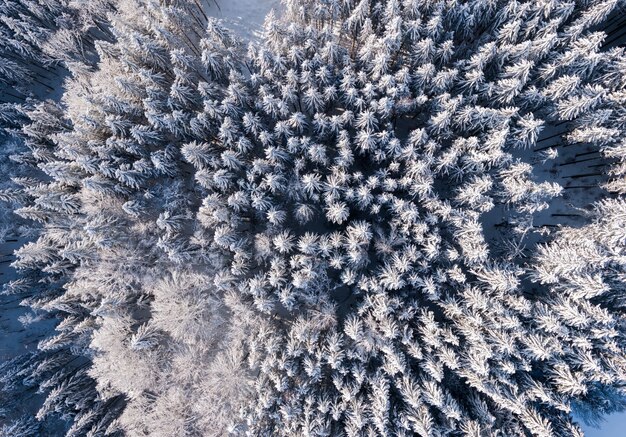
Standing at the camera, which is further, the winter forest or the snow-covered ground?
the snow-covered ground

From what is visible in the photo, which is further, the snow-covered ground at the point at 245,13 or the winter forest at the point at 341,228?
the snow-covered ground at the point at 245,13

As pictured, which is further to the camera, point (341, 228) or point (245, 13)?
point (245, 13)

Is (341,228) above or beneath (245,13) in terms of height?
beneath

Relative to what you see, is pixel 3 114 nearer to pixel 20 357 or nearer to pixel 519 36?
pixel 20 357

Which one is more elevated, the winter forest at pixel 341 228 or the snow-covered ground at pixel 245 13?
the snow-covered ground at pixel 245 13
